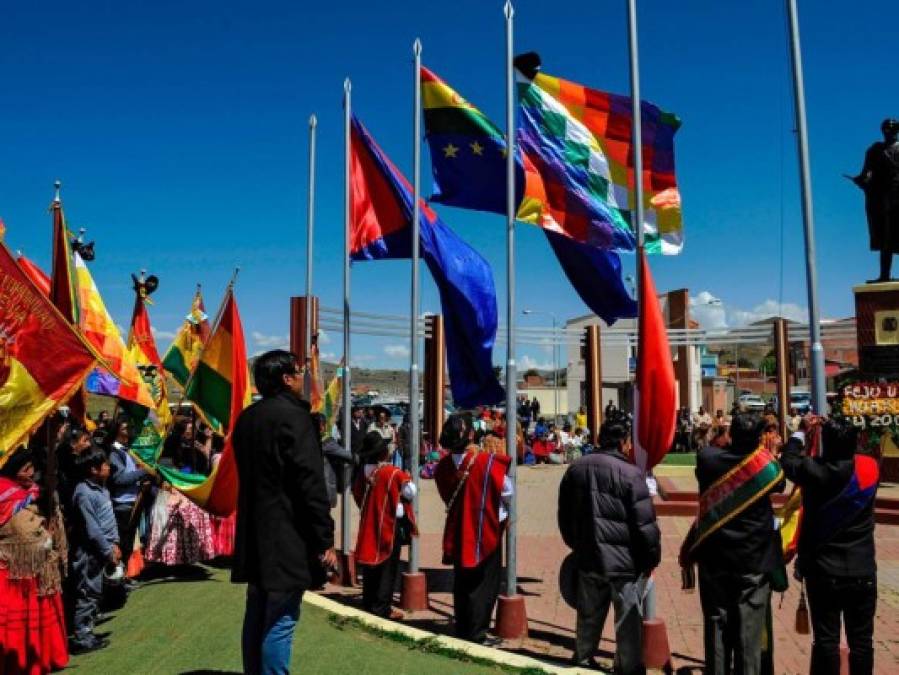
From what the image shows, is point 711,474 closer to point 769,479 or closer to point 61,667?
point 769,479

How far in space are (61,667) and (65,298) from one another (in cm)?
247

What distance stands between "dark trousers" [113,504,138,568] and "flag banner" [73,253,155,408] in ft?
4.87

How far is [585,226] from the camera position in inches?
312

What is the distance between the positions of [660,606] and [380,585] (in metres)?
2.52

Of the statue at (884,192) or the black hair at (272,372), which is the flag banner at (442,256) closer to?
the black hair at (272,372)

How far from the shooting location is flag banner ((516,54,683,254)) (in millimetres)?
7867

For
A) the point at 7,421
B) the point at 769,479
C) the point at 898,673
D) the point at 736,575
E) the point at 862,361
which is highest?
the point at 862,361

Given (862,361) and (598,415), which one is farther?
(598,415)

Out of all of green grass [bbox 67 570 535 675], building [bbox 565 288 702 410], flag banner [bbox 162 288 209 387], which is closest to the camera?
green grass [bbox 67 570 535 675]

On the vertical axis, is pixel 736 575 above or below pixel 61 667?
above

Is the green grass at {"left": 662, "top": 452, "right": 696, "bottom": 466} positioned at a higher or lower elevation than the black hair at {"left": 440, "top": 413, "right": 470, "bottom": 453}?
lower

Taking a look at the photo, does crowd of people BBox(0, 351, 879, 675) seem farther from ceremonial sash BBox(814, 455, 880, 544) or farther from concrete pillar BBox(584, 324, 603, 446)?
concrete pillar BBox(584, 324, 603, 446)

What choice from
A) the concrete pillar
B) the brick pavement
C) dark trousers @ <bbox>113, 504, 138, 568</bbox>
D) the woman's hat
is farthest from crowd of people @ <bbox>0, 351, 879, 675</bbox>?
the concrete pillar

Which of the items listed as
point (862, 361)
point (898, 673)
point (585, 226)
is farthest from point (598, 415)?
point (898, 673)
